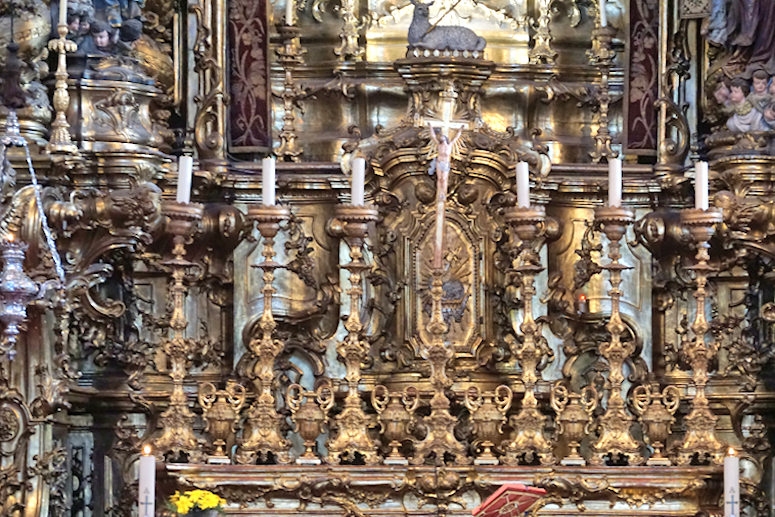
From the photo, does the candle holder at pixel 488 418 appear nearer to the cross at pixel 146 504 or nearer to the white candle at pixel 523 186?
the white candle at pixel 523 186

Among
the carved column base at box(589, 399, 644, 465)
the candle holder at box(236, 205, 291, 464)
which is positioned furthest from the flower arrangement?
the carved column base at box(589, 399, 644, 465)

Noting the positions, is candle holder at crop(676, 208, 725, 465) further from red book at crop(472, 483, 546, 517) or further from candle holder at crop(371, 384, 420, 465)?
red book at crop(472, 483, 546, 517)

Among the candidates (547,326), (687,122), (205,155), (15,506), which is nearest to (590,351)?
(547,326)

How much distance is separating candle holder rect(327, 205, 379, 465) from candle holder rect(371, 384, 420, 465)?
0.30 ft

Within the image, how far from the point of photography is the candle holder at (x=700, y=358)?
1393 centimetres

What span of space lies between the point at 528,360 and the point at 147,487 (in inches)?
92.8

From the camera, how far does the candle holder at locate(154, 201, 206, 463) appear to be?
45.4 ft

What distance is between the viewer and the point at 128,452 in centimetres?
1483

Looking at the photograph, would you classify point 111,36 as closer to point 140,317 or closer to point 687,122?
point 140,317

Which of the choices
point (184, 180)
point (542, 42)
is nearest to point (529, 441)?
point (184, 180)

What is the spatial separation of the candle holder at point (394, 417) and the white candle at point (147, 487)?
59.2 inches

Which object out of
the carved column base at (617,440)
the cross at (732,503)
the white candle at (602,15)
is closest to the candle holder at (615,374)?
the carved column base at (617,440)

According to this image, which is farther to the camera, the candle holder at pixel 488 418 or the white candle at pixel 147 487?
the candle holder at pixel 488 418

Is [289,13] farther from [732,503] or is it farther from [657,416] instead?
[732,503]
